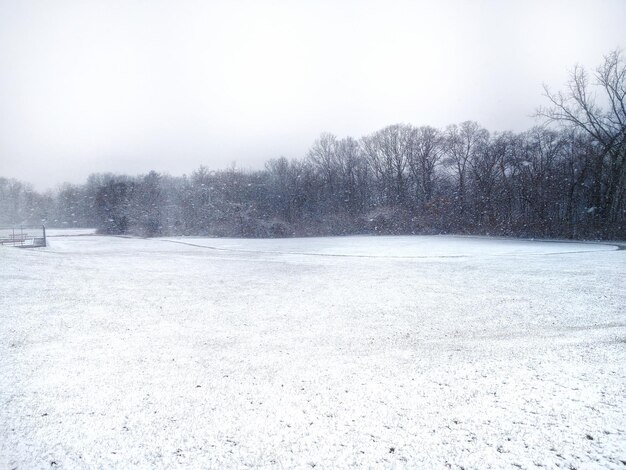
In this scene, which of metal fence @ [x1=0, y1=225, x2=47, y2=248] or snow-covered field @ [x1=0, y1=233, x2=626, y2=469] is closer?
snow-covered field @ [x1=0, y1=233, x2=626, y2=469]

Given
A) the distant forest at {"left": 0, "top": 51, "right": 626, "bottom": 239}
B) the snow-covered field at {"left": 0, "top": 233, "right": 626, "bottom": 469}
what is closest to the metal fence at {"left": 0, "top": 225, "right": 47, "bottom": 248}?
the distant forest at {"left": 0, "top": 51, "right": 626, "bottom": 239}

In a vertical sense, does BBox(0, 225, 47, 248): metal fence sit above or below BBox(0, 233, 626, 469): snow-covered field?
above

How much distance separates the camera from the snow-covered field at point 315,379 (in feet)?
10.3

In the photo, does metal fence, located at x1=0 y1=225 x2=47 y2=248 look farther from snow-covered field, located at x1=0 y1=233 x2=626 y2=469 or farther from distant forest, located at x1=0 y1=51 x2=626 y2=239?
snow-covered field, located at x1=0 y1=233 x2=626 y2=469

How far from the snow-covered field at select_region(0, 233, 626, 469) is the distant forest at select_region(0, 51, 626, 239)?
28252 mm

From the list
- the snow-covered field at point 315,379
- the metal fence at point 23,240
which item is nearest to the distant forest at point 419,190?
the metal fence at point 23,240

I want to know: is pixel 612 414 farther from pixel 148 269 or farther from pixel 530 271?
pixel 148 269

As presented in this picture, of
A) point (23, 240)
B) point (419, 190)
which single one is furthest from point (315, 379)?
point (419, 190)

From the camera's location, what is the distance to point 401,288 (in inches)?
419

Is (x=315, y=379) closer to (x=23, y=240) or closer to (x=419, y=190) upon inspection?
(x=23, y=240)

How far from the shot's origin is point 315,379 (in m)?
4.56

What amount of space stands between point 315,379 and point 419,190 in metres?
51.3

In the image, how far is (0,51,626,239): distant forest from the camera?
32906 mm

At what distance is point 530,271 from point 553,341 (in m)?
8.33
